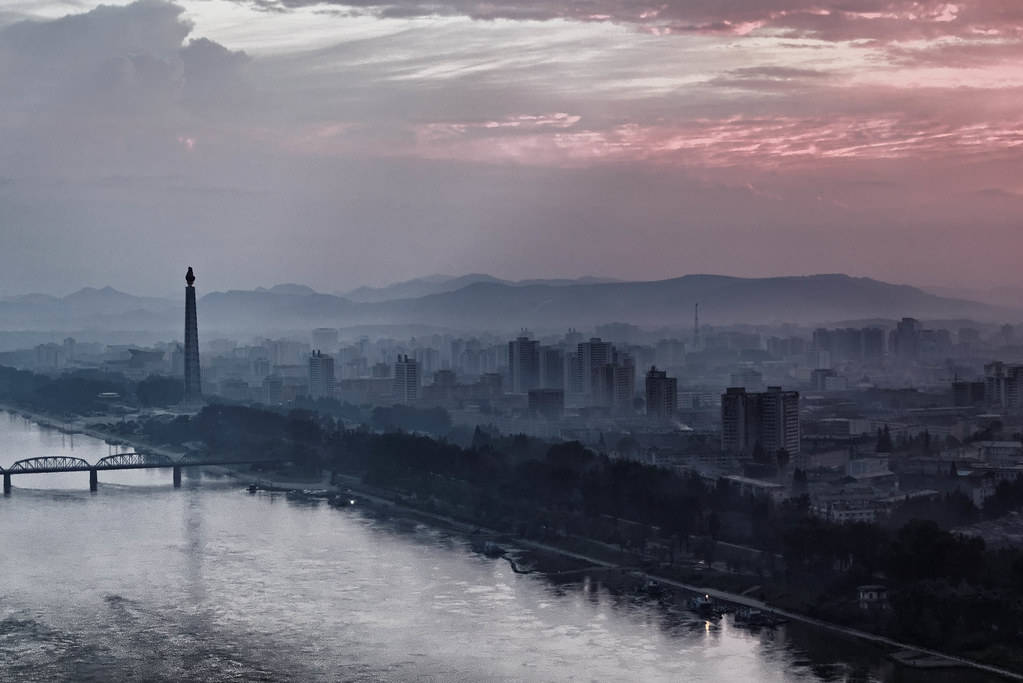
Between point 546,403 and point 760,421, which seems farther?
point 546,403

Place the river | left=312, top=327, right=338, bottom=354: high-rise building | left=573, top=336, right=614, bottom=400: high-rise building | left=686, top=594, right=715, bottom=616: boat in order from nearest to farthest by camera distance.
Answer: the river
left=686, top=594, right=715, bottom=616: boat
left=573, top=336, right=614, bottom=400: high-rise building
left=312, top=327, right=338, bottom=354: high-rise building

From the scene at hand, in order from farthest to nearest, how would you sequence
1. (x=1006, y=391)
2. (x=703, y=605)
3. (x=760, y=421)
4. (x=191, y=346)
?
(x=191, y=346), (x=1006, y=391), (x=760, y=421), (x=703, y=605)

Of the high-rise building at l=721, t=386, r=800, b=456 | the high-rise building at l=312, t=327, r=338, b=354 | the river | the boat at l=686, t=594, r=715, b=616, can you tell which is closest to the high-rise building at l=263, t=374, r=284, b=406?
the high-rise building at l=721, t=386, r=800, b=456

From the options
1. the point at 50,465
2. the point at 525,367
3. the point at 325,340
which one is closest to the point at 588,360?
the point at 525,367

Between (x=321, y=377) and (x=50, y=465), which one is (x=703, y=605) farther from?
(x=321, y=377)

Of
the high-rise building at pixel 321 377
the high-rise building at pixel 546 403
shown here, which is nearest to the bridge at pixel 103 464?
the high-rise building at pixel 546 403

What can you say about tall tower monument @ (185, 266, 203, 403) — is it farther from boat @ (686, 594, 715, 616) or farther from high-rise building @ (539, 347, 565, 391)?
boat @ (686, 594, 715, 616)
